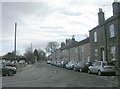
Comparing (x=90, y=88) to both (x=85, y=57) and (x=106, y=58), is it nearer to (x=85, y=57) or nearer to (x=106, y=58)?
(x=106, y=58)

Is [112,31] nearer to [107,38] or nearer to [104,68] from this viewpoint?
[107,38]

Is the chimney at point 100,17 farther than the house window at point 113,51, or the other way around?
the chimney at point 100,17

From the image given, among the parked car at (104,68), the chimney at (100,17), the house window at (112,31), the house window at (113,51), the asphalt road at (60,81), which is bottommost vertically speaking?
the asphalt road at (60,81)

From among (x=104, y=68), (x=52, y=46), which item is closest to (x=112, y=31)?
(x=104, y=68)

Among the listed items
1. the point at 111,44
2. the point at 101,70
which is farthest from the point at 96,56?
the point at 101,70

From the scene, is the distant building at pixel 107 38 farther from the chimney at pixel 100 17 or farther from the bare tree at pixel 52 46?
the bare tree at pixel 52 46

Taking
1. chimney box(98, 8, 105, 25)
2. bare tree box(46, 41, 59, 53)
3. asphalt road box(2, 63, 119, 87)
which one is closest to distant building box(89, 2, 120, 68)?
chimney box(98, 8, 105, 25)

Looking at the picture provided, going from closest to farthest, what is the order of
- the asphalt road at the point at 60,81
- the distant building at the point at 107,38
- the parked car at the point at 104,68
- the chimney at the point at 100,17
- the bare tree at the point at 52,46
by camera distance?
the asphalt road at the point at 60,81, the parked car at the point at 104,68, the distant building at the point at 107,38, the chimney at the point at 100,17, the bare tree at the point at 52,46

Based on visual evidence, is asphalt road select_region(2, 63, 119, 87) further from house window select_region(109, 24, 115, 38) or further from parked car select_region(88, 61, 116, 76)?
house window select_region(109, 24, 115, 38)

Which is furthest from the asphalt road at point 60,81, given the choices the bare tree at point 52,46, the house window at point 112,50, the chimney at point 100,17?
the bare tree at point 52,46

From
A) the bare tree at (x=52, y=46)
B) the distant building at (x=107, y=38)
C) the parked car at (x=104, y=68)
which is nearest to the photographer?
the parked car at (x=104, y=68)

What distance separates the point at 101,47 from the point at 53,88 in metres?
27.2

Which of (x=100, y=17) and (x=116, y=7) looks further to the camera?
(x=100, y=17)

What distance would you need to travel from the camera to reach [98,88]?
14.9 meters
